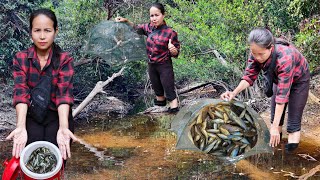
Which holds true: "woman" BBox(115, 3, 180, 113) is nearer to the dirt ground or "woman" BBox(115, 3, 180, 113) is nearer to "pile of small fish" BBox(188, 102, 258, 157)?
the dirt ground

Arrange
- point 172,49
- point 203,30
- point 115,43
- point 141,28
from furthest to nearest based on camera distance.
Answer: point 203,30, point 115,43, point 141,28, point 172,49

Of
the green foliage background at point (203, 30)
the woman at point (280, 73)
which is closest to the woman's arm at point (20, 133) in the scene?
the woman at point (280, 73)

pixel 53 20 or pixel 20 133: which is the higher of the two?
pixel 53 20

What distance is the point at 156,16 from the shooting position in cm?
530

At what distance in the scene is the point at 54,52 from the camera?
112 inches

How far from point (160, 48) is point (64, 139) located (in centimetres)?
291

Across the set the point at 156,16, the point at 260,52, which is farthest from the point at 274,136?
the point at 156,16

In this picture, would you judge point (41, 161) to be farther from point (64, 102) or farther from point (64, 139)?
point (64, 102)

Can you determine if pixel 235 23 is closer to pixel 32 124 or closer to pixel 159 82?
pixel 159 82

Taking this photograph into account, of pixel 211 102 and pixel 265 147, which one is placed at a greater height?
pixel 211 102

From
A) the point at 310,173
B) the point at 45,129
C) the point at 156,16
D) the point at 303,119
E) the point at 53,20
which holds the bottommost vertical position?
the point at 310,173

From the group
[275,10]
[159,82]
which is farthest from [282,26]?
[159,82]

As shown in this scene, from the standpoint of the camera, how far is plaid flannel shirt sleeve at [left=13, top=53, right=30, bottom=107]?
2.67 meters

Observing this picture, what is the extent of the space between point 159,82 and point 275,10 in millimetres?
2732
